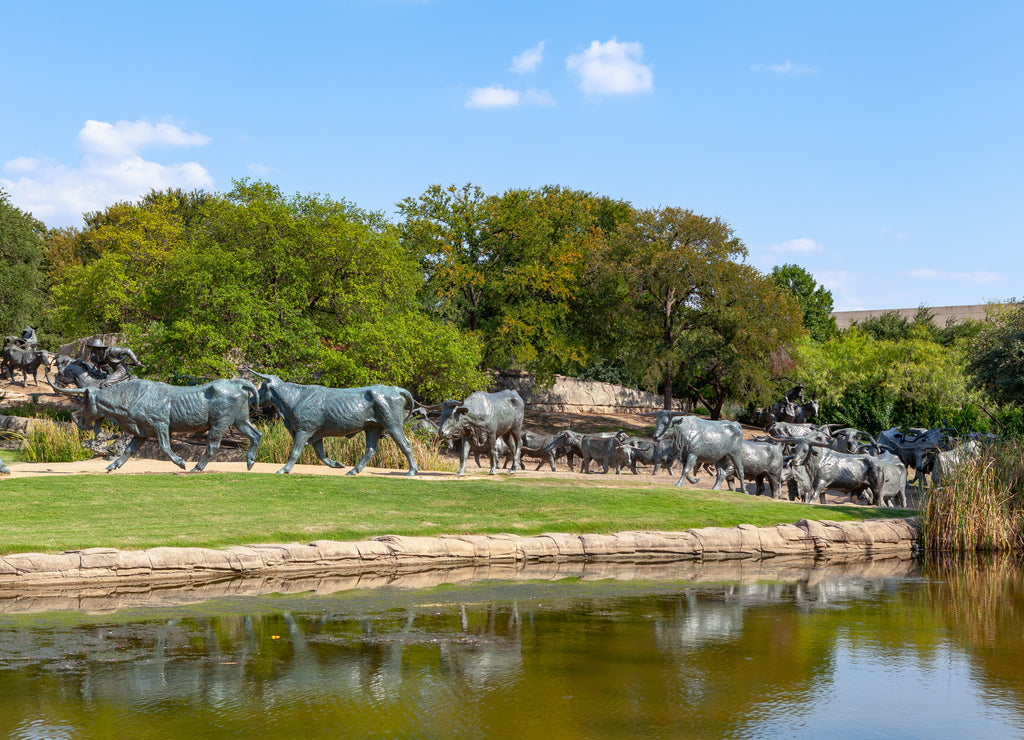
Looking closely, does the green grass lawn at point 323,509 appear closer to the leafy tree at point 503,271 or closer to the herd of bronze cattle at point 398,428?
the herd of bronze cattle at point 398,428

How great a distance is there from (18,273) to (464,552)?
42954mm

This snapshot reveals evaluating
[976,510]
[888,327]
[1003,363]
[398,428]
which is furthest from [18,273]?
[888,327]

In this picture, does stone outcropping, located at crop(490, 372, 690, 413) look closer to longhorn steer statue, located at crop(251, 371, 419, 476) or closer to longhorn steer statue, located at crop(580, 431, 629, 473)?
longhorn steer statue, located at crop(580, 431, 629, 473)

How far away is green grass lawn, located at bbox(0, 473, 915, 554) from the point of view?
37.8 feet

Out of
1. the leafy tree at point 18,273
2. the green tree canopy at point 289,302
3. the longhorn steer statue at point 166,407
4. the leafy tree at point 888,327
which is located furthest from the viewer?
the leafy tree at point 888,327

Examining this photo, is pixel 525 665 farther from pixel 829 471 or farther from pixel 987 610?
pixel 829 471

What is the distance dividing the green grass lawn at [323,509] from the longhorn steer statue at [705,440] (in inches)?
55.5

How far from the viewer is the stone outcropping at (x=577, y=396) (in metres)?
44.7

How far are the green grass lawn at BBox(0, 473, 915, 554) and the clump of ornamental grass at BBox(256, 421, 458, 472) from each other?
4070 mm

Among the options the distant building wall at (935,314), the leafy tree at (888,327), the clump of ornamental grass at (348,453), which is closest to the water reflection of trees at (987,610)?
the clump of ornamental grass at (348,453)

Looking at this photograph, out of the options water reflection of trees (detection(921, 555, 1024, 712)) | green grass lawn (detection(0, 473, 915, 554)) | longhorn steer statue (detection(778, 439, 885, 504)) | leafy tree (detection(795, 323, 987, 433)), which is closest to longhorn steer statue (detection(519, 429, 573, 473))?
longhorn steer statue (detection(778, 439, 885, 504))

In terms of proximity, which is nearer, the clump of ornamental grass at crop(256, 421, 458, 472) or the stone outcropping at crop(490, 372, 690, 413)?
the clump of ornamental grass at crop(256, 421, 458, 472)

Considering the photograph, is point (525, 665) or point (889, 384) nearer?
point (525, 665)

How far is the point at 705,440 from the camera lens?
1772cm
